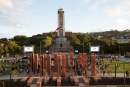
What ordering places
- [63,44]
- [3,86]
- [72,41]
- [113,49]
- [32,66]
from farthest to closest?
[72,41], [113,49], [63,44], [32,66], [3,86]

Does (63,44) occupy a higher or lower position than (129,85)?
higher

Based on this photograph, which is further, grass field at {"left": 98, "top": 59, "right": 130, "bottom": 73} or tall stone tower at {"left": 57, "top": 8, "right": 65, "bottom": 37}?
tall stone tower at {"left": 57, "top": 8, "right": 65, "bottom": 37}

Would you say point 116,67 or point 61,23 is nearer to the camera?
point 116,67

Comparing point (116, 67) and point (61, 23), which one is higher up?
point (61, 23)

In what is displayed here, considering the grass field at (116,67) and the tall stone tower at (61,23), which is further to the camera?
the tall stone tower at (61,23)

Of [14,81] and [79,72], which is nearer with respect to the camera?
[14,81]

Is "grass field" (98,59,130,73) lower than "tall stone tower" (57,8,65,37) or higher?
lower

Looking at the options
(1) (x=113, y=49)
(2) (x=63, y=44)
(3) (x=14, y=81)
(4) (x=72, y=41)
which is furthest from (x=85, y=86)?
(4) (x=72, y=41)

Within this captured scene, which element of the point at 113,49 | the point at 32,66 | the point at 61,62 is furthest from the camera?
the point at 113,49

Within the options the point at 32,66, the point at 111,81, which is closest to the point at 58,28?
the point at 32,66

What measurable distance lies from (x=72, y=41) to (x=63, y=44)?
1777cm

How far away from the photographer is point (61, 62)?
3209cm

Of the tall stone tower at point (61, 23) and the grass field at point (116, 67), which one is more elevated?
the tall stone tower at point (61, 23)

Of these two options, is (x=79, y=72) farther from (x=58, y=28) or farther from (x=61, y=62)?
(x=58, y=28)
